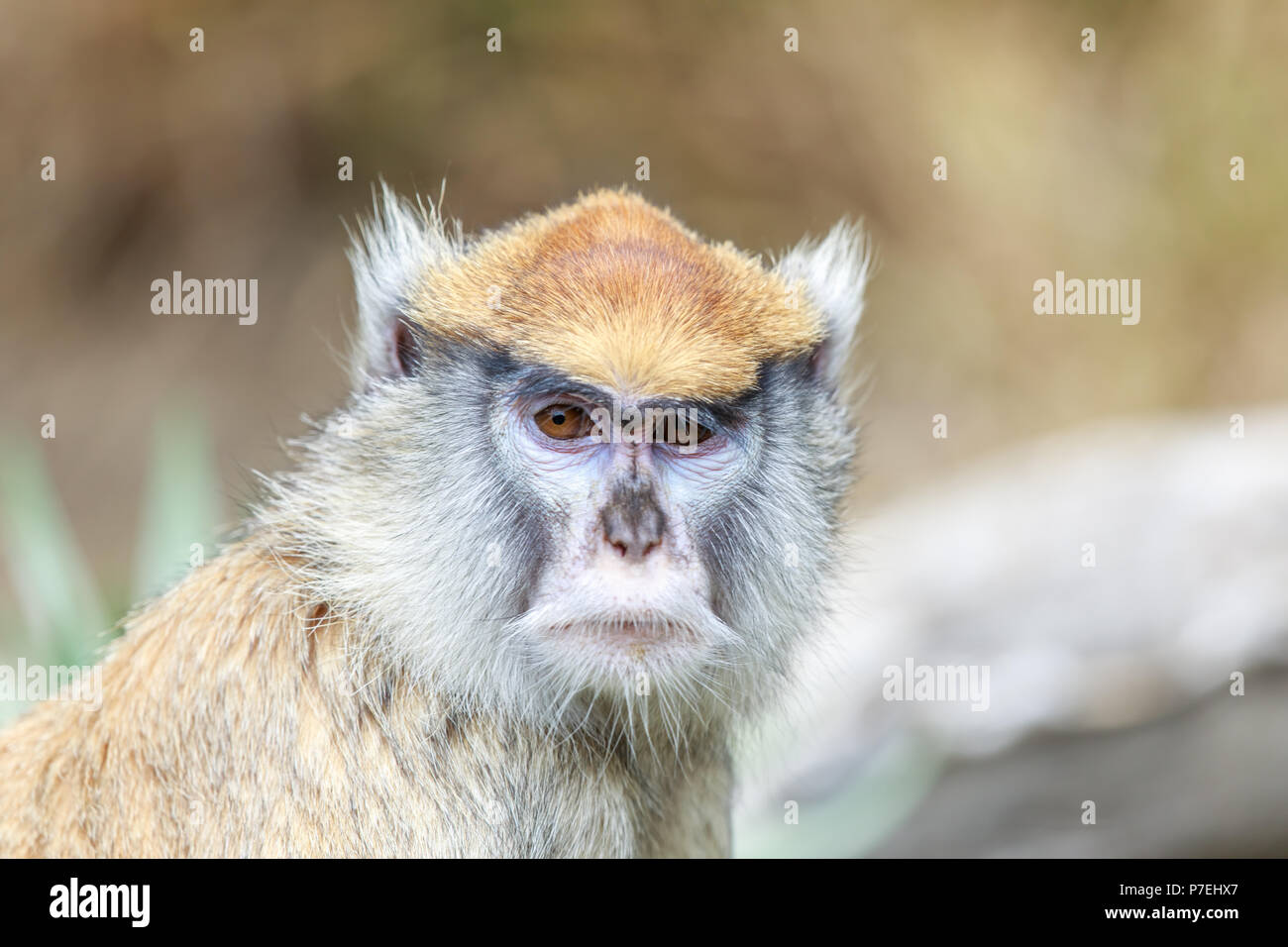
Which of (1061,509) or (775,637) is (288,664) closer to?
(775,637)

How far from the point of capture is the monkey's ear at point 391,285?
2.66 meters

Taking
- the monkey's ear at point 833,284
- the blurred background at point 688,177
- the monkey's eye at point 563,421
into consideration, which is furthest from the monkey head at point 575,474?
the blurred background at point 688,177

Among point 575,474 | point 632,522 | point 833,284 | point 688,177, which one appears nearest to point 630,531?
point 632,522

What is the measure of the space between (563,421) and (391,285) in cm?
58

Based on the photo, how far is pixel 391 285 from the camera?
269 centimetres

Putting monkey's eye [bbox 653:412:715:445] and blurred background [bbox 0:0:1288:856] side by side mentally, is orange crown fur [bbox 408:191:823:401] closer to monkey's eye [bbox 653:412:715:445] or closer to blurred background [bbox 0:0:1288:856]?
monkey's eye [bbox 653:412:715:445]

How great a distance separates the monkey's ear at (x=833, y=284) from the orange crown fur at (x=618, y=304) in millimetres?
278

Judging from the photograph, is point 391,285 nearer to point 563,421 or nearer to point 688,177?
point 563,421

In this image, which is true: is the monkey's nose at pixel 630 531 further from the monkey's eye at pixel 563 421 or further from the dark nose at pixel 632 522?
the monkey's eye at pixel 563 421

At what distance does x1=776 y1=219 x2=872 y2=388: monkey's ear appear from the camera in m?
3.03

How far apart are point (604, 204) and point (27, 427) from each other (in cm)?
607

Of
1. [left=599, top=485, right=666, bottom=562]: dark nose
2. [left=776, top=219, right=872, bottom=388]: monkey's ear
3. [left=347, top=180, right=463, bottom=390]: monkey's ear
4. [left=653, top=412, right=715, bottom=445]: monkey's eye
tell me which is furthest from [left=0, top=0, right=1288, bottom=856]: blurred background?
[left=599, top=485, right=666, bottom=562]: dark nose

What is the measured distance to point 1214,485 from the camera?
5.41m
